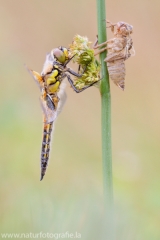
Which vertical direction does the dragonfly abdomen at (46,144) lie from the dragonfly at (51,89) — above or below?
below

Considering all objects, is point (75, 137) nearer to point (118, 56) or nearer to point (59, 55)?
point (59, 55)

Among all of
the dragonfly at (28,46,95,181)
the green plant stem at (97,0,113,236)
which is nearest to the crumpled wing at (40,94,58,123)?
the dragonfly at (28,46,95,181)

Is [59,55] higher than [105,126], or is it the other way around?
[59,55]

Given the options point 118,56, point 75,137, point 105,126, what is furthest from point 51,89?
point 75,137

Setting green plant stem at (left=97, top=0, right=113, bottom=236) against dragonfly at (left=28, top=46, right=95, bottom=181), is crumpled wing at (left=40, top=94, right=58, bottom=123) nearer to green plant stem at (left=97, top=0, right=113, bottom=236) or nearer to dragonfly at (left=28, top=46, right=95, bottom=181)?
dragonfly at (left=28, top=46, right=95, bottom=181)

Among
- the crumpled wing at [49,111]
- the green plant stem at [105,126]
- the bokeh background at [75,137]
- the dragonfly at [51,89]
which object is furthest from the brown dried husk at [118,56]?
the crumpled wing at [49,111]

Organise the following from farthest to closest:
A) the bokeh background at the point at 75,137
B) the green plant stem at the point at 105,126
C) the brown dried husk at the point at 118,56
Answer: the brown dried husk at the point at 118,56, the green plant stem at the point at 105,126, the bokeh background at the point at 75,137

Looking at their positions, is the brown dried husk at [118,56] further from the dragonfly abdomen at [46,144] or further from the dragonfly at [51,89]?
the dragonfly abdomen at [46,144]
